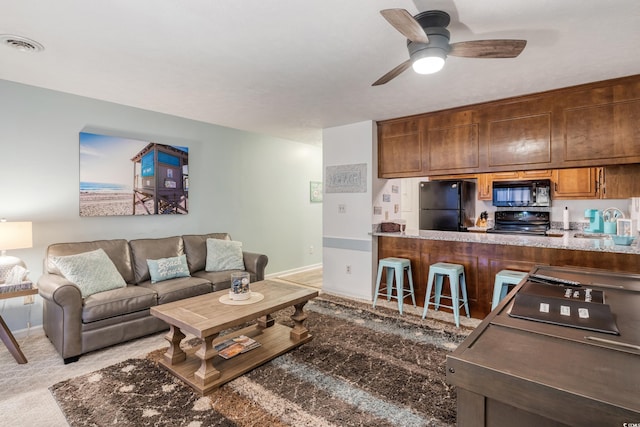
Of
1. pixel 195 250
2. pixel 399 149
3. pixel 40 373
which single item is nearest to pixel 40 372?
pixel 40 373

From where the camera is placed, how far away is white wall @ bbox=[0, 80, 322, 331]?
307 cm

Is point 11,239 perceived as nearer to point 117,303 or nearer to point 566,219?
point 117,303

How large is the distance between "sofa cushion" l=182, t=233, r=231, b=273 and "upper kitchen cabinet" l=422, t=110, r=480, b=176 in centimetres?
297

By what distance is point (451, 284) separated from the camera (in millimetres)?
3371

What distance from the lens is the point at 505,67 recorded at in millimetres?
2635

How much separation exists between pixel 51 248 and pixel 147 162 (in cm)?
133

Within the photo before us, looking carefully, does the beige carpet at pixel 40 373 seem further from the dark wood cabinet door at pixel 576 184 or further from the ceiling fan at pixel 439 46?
the dark wood cabinet door at pixel 576 184

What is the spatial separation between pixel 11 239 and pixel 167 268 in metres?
1.29

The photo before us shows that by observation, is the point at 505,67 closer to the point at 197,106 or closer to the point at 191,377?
the point at 197,106

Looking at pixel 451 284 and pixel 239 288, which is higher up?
pixel 239 288

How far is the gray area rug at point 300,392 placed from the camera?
1.88 m

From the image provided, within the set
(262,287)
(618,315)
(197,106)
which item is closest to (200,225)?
(197,106)

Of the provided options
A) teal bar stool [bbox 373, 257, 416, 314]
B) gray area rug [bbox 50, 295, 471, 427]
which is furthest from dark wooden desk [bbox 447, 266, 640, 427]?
teal bar stool [bbox 373, 257, 416, 314]

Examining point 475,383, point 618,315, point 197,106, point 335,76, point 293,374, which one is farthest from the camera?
point 197,106
